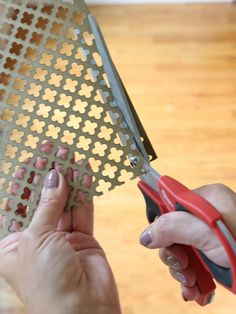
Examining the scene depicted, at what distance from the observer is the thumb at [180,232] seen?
58cm

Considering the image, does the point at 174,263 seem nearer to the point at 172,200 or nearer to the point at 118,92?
the point at 172,200

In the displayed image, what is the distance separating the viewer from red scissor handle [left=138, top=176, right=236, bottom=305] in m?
0.55

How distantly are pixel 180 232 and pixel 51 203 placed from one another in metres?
0.18

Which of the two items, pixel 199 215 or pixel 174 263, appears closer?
pixel 199 215

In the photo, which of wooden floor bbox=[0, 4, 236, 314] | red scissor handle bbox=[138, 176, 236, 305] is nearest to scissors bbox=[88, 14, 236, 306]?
→ red scissor handle bbox=[138, 176, 236, 305]

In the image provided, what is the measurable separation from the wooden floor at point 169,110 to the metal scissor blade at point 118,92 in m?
0.61

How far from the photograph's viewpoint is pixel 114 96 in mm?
697

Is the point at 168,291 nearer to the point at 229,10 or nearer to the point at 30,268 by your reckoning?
the point at 30,268

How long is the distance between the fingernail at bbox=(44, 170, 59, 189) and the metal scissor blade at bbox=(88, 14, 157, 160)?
0.42 ft

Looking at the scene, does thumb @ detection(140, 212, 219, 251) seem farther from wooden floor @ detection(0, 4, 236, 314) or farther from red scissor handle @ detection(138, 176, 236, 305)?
wooden floor @ detection(0, 4, 236, 314)

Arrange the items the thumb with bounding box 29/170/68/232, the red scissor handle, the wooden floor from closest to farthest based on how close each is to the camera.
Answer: the red scissor handle
the thumb with bounding box 29/170/68/232
the wooden floor

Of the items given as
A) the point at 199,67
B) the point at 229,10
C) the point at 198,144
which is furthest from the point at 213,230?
the point at 229,10

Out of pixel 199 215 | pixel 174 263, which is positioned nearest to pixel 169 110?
pixel 174 263

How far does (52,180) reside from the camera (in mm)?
684
